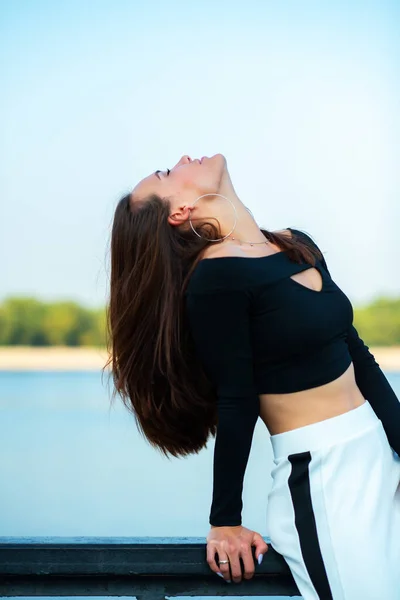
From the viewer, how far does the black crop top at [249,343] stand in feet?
4.88

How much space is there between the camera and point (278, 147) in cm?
1756

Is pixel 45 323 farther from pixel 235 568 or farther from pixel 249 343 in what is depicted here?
pixel 235 568

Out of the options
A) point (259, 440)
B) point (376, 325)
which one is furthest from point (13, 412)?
point (376, 325)

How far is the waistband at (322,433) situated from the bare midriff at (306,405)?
0.04 ft

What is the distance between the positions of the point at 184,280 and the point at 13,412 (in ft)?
41.6

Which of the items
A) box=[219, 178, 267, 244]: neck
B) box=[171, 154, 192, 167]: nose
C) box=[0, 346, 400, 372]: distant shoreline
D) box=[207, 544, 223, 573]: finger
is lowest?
box=[0, 346, 400, 372]: distant shoreline

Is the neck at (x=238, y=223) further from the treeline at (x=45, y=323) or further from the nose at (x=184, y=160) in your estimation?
the treeline at (x=45, y=323)

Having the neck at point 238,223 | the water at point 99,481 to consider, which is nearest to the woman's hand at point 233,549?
the neck at point 238,223

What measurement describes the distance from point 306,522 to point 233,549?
0.55 ft

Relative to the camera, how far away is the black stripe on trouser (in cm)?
136

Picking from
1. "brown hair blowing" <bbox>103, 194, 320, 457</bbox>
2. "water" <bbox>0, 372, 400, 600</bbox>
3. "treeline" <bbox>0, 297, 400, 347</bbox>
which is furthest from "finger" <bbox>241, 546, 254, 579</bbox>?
"treeline" <bbox>0, 297, 400, 347</bbox>

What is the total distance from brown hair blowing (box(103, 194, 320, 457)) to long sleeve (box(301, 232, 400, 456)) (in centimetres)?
21

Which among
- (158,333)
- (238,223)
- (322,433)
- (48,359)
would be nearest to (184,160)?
(238,223)

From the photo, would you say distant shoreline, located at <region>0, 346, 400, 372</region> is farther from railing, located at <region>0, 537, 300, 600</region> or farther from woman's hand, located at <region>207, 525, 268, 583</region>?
railing, located at <region>0, 537, 300, 600</region>
